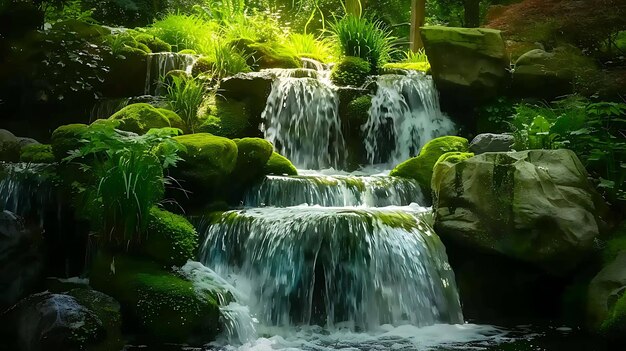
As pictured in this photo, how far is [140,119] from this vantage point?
832cm

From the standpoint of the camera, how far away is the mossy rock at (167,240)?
606 cm

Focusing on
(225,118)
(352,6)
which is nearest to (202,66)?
(225,118)

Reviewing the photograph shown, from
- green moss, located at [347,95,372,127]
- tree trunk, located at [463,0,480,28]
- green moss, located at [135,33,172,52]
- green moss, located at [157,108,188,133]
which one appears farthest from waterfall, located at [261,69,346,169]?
tree trunk, located at [463,0,480,28]

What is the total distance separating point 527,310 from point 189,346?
3494mm

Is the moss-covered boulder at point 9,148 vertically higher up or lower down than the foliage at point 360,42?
lower down

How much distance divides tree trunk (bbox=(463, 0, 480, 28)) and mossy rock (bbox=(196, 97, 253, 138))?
370 inches

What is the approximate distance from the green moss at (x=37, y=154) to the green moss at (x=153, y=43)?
3823 mm

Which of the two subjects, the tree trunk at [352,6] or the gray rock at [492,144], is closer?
the gray rock at [492,144]

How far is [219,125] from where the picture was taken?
927 centimetres

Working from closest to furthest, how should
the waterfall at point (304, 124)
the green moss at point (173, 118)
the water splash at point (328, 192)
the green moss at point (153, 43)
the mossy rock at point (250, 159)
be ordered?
the water splash at point (328, 192) → the mossy rock at point (250, 159) → the green moss at point (173, 118) → the waterfall at point (304, 124) → the green moss at point (153, 43)

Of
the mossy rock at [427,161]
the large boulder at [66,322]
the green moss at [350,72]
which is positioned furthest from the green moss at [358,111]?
the large boulder at [66,322]

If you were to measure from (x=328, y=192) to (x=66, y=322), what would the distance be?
358cm

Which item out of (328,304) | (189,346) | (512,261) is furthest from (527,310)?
(189,346)

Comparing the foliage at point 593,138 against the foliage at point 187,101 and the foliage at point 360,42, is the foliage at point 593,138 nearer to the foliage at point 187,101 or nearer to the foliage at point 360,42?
the foliage at point 360,42
